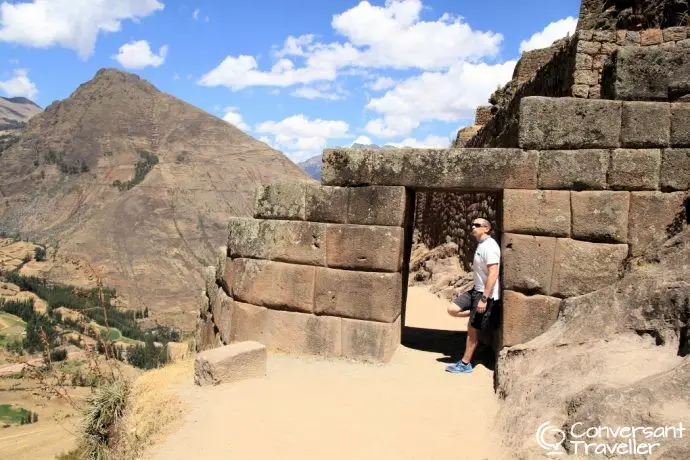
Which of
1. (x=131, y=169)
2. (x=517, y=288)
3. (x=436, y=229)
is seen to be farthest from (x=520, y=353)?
(x=131, y=169)

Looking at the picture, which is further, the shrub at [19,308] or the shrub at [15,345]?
A: the shrub at [19,308]

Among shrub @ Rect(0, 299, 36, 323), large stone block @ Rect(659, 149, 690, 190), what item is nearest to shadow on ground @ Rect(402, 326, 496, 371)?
large stone block @ Rect(659, 149, 690, 190)

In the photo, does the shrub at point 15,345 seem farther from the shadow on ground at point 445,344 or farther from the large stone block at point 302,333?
the shadow on ground at point 445,344

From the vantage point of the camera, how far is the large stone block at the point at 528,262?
18.3 feet

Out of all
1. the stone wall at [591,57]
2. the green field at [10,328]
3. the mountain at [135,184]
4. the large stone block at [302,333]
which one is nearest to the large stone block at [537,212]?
the large stone block at [302,333]

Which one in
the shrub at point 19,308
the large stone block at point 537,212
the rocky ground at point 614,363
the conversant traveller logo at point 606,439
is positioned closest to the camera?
the conversant traveller logo at point 606,439

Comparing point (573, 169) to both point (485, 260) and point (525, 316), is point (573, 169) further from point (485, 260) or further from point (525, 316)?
point (525, 316)

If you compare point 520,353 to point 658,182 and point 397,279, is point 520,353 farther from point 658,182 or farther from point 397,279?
point 658,182

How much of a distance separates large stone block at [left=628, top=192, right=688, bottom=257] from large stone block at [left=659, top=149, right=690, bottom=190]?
0.09m

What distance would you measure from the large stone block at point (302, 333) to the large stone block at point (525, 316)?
196 centimetres

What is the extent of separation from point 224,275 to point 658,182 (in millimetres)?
5462

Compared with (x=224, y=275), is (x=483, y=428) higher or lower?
lower

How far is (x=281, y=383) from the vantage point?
557cm

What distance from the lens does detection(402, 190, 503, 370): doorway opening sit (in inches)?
266
